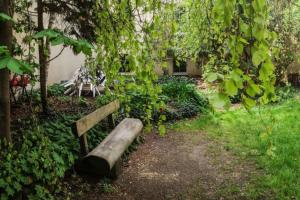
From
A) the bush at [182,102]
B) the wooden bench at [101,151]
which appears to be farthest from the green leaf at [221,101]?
the bush at [182,102]

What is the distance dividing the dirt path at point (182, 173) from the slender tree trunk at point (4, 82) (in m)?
1.42

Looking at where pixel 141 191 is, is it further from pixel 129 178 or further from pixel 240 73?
pixel 240 73

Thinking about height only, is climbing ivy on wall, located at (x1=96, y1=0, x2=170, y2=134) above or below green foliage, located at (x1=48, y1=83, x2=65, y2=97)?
above

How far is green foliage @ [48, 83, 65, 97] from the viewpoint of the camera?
936cm

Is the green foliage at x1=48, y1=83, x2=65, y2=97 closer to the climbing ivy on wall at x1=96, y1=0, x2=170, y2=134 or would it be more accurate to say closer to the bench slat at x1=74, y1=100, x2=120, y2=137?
the bench slat at x1=74, y1=100, x2=120, y2=137

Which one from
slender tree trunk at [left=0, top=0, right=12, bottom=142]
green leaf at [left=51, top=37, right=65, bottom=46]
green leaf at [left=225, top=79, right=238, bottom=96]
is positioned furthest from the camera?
slender tree trunk at [left=0, top=0, right=12, bottom=142]

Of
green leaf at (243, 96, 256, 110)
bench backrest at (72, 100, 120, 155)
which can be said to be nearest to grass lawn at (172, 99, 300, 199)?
green leaf at (243, 96, 256, 110)

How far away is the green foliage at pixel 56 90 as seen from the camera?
9359 millimetres

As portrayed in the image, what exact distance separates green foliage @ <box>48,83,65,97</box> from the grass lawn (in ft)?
10.5

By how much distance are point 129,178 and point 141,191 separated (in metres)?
0.46

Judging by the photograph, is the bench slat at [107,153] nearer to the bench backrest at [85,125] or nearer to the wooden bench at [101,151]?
the wooden bench at [101,151]

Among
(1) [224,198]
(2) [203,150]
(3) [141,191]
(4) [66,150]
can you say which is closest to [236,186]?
(1) [224,198]

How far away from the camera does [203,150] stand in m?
6.40

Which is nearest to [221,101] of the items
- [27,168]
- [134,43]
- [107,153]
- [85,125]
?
[134,43]
